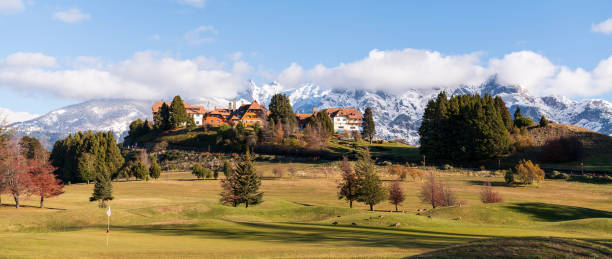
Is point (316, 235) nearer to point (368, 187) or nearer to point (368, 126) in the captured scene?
point (368, 187)

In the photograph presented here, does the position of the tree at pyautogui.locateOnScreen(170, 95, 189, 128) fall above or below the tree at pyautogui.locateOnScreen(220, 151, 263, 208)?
above

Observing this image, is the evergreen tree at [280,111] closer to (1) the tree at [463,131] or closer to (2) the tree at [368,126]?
(2) the tree at [368,126]

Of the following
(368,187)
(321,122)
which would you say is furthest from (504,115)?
(368,187)

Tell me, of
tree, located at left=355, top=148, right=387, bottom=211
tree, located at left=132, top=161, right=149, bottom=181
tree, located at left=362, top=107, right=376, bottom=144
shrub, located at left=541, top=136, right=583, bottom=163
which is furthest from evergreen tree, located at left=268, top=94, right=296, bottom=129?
tree, located at left=355, top=148, right=387, bottom=211

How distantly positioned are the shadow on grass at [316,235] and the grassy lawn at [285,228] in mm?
58

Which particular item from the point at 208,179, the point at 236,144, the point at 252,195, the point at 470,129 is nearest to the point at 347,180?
the point at 252,195

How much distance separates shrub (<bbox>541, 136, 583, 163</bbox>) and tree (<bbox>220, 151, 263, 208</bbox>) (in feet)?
250

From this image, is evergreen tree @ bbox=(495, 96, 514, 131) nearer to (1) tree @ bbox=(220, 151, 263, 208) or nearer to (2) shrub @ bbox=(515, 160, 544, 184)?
(2) shrub @ bbox=(515, 160, 544, 184)

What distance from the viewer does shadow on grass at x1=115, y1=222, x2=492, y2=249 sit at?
68.2 ft

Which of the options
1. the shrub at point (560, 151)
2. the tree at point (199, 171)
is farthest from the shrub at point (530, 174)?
the tree at point (199, 171)

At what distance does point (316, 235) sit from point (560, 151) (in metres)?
90.1

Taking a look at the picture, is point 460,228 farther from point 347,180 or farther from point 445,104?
point 445,104

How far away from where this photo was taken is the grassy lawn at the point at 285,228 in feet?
60.4

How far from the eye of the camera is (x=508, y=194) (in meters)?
59.0
